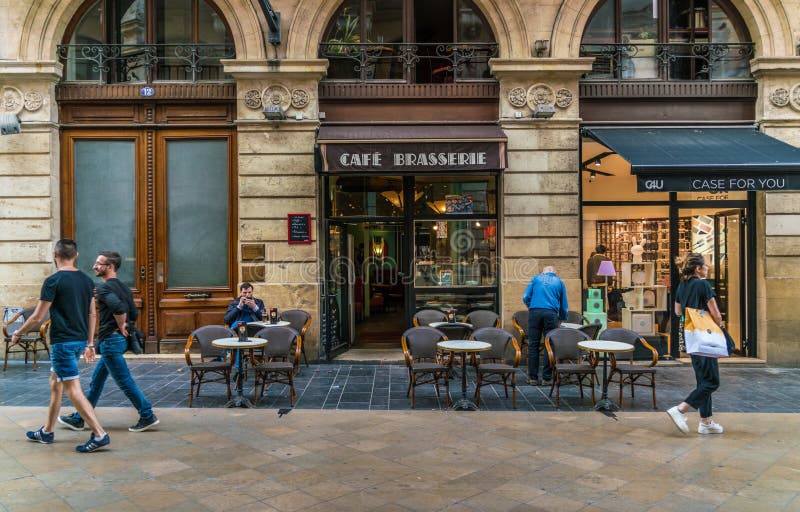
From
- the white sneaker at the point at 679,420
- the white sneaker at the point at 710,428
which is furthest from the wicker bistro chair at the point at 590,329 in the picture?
the white sneaker at the point at 710,428

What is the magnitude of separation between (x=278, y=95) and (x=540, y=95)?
4653mm

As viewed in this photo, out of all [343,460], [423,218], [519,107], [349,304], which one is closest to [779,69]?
[519,107]

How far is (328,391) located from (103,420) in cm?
287

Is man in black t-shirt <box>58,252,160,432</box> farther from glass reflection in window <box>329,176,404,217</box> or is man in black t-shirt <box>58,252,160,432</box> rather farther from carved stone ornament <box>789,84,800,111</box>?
carved stone ornament <box>789,84,800,111</box>

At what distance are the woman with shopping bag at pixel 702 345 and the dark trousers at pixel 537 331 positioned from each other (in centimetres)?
224

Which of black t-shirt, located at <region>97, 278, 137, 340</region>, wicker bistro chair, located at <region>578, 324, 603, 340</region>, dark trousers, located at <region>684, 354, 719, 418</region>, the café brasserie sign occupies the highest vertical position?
the café brasserie sign

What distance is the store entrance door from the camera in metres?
10.6

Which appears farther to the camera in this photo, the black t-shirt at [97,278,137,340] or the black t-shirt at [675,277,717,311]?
the black t-shirt at [675,277,717,311]

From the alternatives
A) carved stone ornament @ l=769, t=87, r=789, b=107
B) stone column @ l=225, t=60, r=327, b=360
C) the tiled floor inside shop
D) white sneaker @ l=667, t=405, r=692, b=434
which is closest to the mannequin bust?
the tiled floor inside shop

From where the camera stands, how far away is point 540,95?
33.8 ft

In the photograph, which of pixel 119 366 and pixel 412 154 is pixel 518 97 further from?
pixel 119 366

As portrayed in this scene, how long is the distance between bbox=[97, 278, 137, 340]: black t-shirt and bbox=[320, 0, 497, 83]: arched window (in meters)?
5.98

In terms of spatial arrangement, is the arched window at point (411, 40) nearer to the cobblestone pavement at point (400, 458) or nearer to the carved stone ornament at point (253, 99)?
the carved stone ornament at point (253, 99)

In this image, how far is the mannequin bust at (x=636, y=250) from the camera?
1077 centimetres
